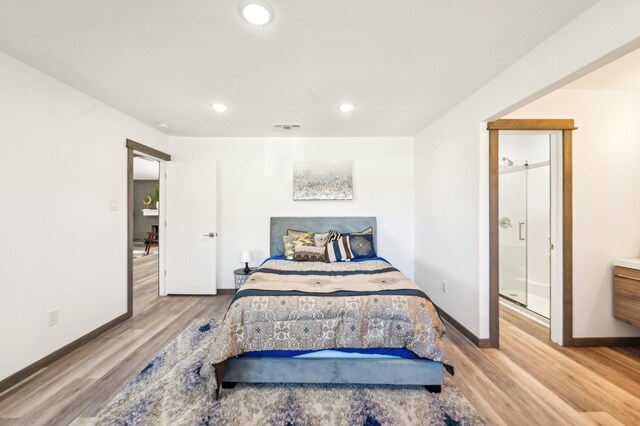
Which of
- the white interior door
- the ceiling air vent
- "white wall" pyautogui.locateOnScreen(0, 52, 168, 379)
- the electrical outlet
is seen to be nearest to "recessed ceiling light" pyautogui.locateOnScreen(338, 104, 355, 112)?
the ceiling air vent

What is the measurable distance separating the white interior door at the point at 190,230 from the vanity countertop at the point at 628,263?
460 centimetres

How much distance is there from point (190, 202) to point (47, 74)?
→ 6.45 ft

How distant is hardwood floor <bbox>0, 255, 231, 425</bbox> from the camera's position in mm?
1599

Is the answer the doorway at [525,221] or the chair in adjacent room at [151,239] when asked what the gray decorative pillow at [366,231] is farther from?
the chair in adjacent room at [151,239]

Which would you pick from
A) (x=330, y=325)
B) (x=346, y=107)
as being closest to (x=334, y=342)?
(x=330, y=325)

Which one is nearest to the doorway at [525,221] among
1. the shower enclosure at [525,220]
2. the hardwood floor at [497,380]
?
the shower enclosure at [525,220]

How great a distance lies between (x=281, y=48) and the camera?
5.71ft

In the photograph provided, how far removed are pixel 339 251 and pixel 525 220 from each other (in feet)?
10.3

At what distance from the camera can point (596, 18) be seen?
4.52ft

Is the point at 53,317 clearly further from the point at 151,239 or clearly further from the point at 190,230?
the point at 151,239

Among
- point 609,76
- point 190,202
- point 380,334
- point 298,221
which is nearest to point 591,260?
point 609,76

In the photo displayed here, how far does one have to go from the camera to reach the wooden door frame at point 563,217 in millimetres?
2322

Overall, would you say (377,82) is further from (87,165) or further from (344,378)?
(87,165)

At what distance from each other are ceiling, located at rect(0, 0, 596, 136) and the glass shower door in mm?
2411
